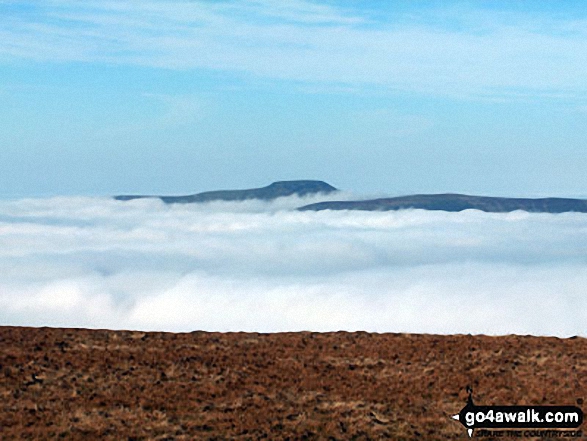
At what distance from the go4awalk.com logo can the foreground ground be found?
67 cm

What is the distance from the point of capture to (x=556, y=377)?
89.9 ft

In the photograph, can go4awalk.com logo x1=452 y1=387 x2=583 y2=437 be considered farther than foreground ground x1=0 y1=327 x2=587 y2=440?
Yes

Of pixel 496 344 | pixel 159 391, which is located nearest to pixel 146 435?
pixel 159 391

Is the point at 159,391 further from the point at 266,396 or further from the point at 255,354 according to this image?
the point at 255,354

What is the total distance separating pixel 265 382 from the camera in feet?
88.0

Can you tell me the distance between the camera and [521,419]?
76.2 feet

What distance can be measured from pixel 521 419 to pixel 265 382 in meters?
8.54

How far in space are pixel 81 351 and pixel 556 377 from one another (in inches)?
704

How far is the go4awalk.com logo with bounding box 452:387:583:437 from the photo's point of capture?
22.3m

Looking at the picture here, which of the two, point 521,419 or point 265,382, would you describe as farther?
point 265,382

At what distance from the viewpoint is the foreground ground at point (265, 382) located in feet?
72.6

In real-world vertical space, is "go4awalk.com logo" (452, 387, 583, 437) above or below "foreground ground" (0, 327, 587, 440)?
below

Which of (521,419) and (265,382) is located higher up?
(265,382)

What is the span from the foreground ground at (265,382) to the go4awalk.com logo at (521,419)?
2.19ft
